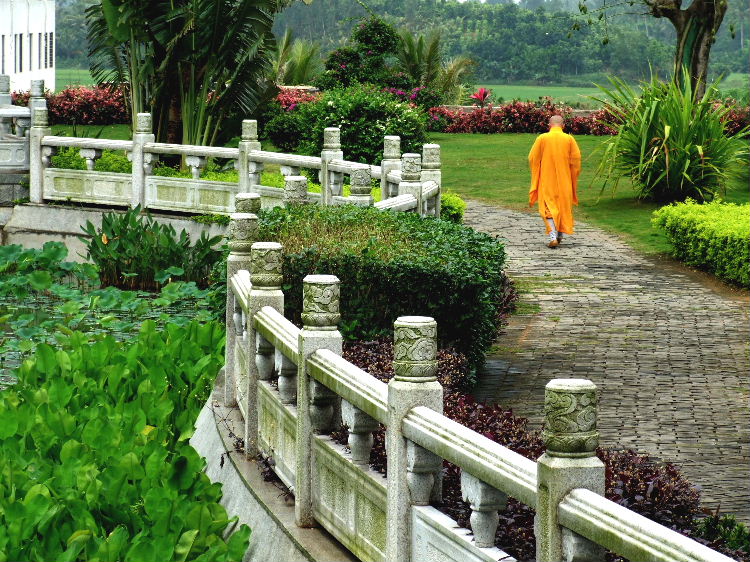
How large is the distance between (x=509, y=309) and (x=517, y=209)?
8509 millimetres

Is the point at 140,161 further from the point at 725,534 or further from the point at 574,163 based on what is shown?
the point at 725,534

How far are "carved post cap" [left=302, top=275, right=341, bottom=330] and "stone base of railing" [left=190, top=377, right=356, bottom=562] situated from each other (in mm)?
903

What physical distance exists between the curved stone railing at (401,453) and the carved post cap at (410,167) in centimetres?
491

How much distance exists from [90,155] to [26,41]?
33.0m

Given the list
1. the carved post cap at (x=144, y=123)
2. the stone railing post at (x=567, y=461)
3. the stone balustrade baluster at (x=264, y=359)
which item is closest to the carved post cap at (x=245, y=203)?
the stone balustrade baluster at (x=264, y=359)

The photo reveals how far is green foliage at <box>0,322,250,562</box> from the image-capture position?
6.22m

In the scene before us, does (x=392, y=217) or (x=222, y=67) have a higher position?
(x=222, y=67)

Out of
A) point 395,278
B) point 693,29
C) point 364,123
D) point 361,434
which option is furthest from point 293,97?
point 361,434

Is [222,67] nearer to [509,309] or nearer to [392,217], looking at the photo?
[509,309]

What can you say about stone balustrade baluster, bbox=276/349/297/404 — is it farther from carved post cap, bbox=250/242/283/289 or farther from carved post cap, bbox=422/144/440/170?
carved post cap, bbox=422/144/440/170

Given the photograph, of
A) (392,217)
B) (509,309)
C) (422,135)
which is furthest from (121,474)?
(422,135)

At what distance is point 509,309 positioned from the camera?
40.9 ft

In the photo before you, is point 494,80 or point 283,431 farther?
point 494,80

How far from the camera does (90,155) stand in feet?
61.4
